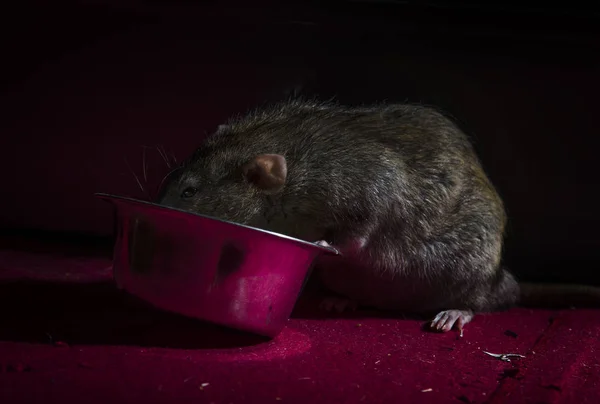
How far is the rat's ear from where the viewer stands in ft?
10.8

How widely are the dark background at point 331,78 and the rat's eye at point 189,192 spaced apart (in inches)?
48.0

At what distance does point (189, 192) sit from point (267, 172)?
399 mm

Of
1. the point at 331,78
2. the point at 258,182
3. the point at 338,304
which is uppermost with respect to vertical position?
the point at 331,78

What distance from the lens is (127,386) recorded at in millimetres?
2289

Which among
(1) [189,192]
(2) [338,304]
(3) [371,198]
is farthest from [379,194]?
(1) [189,192]

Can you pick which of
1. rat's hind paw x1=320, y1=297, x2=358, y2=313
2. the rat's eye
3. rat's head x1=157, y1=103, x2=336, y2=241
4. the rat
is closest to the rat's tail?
the rat

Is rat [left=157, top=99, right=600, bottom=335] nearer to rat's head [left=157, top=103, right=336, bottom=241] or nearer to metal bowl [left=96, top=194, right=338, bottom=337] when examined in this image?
rat's head [left=157, top=103, right=336, bottom=241]

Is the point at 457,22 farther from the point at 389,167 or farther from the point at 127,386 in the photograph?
the point at 127,386

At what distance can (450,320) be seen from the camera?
3621mm

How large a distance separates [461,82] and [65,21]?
259cm

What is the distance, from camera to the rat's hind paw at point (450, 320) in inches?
139

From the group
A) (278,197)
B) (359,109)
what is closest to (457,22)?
(359,109)

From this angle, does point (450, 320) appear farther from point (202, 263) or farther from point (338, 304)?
point (202, 263)

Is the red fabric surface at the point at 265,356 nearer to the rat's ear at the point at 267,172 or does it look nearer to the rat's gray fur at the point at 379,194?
the rat's gray fur at the point at 379,194
